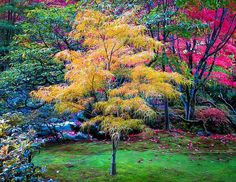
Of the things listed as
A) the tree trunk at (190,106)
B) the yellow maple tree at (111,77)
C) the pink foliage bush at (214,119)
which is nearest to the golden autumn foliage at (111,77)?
the yellow maple tree at (111,77)

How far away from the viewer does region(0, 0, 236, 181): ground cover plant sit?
589 cm

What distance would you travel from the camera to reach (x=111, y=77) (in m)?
6.05

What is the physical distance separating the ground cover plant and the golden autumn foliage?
2cm

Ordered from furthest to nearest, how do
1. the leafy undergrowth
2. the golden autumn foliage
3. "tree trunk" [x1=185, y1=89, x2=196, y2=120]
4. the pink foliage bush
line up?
1. the pink foliage bush
2. "tree trunk" [x1=185, y1=89, x2=196, y2=120]
3. the leafy undergrowth
4. the golden autumn foliage

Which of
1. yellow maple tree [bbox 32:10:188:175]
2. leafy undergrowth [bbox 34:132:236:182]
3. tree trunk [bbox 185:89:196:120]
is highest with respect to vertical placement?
yellow maple tree [bbox 32:10:188:175]

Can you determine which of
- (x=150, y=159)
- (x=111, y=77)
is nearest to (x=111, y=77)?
(x=111, y=77)

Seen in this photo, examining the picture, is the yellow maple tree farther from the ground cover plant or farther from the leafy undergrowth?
the leafy undergrowth

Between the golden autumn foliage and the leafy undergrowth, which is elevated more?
the golden autumn foliage

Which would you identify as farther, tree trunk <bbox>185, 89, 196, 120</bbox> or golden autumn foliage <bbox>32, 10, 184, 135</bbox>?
tree trunk <bbox>185, 89, 196, 120</bbox>

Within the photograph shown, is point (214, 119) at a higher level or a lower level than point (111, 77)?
lower

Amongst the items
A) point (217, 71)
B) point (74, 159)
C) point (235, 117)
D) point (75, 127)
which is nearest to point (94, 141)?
point (75, 127)

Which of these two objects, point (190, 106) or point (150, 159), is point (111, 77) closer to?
point (150, 159)

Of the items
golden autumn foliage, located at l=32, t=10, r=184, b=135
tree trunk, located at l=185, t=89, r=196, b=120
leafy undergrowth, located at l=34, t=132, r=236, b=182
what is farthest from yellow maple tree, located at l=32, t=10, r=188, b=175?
tree trunk, located at l=185, t=89, r=196, b=120

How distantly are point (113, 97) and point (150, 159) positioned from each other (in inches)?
121
